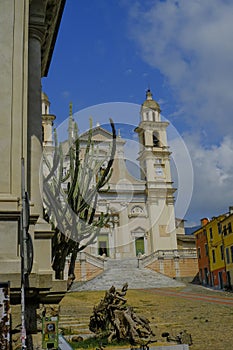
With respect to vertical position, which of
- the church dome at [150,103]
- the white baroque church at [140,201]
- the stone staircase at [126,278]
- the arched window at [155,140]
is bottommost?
the stone staircase at [126,278]

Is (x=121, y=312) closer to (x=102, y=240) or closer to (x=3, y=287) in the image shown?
(x=3, y=287)

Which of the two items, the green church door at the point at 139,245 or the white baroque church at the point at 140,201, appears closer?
the white baroque church at the point at 140,201

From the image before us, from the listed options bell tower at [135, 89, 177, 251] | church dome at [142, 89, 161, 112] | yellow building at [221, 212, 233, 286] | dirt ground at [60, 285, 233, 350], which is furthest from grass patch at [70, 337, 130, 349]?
church dome at [142, 89, 161, 112]

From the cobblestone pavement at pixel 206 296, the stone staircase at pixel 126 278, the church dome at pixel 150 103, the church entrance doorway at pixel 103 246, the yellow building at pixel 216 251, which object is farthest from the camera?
the church dome at pixel 150 103

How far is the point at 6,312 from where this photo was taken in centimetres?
465

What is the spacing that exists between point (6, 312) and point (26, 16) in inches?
185

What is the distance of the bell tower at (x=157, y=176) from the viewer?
51938 mm

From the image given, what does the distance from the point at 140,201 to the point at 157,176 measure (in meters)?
3.77

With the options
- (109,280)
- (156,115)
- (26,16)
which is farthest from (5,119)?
(156,115)

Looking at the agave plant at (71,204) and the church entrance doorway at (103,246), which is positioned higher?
the church entrance doorway at (103,246)

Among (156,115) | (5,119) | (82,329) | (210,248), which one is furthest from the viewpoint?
(156,115)

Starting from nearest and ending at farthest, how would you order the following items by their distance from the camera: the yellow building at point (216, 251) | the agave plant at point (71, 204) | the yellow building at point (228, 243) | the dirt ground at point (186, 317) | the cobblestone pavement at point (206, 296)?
the agave plant at point (71, 204), the dirt ground at point (186, 317), the cobblestone pavement at point (206, 296), the yellow building at point (228, 243), the yellow building at point (216, 251)

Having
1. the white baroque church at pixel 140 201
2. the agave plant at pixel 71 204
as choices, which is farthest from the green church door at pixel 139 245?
the agave plant at pixel 71 204

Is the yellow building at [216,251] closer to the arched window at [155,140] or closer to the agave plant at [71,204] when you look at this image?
the arched window at [155,140]
